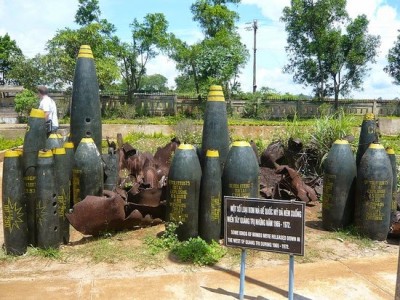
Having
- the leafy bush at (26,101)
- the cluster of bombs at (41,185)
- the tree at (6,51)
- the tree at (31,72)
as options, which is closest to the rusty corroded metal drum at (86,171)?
the cluster of bombs at (41,185)

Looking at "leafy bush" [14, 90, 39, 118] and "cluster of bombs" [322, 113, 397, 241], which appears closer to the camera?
"cluster of bombs" [322, 113, 397, 241]

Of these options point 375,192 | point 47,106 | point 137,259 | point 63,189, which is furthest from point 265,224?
point 47,106

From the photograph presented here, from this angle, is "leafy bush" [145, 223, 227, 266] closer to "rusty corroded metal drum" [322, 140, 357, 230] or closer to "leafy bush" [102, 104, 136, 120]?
"rusty corroded metal drum" [322, 140, 357, 230]

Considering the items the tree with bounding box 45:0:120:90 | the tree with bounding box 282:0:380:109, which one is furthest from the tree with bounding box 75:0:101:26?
the tree with bounding box 282:0:380:109

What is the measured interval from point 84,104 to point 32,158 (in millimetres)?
1655

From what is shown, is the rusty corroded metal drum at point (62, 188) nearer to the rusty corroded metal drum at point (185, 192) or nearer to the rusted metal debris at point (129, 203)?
the rusted metal debris at point (129, 203)

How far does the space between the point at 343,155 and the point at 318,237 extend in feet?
3.40

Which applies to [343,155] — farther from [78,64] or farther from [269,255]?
[78,64]

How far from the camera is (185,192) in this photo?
462 cm

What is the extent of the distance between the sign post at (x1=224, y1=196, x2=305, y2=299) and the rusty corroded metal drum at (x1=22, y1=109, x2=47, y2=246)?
Answer: 2282 millimetres

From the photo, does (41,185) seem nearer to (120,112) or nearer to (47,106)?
(47,106)

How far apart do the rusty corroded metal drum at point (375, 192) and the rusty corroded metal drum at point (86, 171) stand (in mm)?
3221

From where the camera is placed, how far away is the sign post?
10.7 feet

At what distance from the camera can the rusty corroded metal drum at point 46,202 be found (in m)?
4.44
